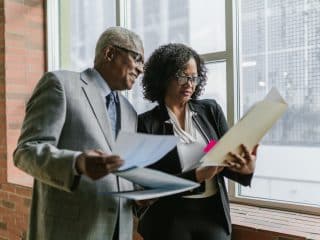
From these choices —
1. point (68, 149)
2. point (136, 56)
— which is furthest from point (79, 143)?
point (136, 56)

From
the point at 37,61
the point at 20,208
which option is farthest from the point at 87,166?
the point at 37,61

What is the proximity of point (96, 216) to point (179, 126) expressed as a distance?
491mm

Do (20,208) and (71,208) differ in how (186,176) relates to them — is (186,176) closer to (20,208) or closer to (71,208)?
(71,208)

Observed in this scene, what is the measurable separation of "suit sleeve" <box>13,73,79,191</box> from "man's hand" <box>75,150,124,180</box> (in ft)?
0.20

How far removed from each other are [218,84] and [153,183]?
1.19 m

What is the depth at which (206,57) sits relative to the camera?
212cm

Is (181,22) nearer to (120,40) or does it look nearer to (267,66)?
(267,66)

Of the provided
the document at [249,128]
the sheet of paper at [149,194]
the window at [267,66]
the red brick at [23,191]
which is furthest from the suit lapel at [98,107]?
the red brick at [23,191]

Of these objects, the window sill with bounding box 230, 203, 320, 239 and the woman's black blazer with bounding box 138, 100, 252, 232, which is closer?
the woman's black blazer with bounding box 138, 100, 252, 232

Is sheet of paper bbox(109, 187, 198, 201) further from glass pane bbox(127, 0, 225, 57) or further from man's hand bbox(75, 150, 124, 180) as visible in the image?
glass pane bbox(127, 0, 225, 57)

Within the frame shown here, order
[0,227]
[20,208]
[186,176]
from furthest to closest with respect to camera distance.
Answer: [0,227], [20,208], [186,176]

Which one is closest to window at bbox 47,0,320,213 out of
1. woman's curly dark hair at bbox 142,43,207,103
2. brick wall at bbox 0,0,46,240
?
woman's curly dark hair at bbox 142,43,207,103

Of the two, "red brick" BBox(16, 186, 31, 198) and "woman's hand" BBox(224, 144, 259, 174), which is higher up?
"woman's hand" BBox(224, 144, 259, 174)

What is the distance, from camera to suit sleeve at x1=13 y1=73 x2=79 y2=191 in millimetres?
923
